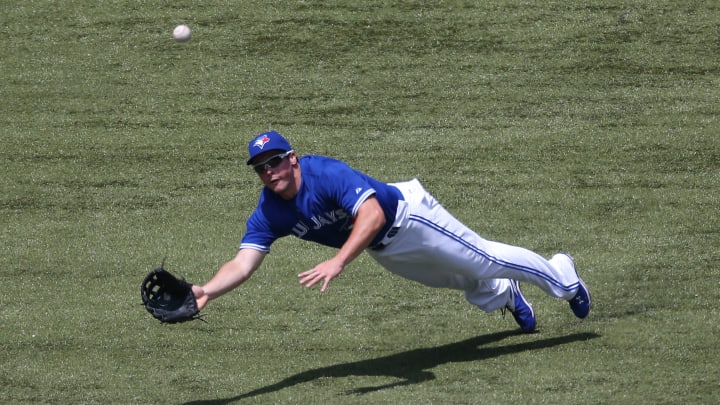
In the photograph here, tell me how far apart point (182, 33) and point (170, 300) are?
18.2ft

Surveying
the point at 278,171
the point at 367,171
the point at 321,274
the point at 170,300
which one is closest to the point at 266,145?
the point at 278,171

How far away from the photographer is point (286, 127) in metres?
9.61

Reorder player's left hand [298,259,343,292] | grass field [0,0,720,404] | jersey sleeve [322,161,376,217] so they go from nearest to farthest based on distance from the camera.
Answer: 1. player's left hand [298,259,343,292]
2. jersey sleeve [322,161,376,217]
3. grass field [0,0,720,404]

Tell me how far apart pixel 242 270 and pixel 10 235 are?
10.7 feet

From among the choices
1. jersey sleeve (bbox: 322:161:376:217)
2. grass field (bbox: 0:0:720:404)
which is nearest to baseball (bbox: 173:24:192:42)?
grass field (bbox: 0:0:720:404)

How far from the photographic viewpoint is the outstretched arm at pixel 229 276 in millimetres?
5727

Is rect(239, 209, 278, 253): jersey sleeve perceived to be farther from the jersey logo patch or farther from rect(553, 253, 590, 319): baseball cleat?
rect(553, 253, 590, 319): baseball cleat

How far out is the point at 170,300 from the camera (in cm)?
569

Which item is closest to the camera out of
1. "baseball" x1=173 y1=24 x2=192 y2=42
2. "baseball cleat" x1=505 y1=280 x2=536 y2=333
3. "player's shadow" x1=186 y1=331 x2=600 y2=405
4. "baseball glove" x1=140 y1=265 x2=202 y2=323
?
"baseball glove" x1=140 y1=265 x2=202 y2=323

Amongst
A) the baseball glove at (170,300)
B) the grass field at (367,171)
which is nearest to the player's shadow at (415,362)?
the grass field at (367,171)

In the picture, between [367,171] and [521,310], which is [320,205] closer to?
[521,310]

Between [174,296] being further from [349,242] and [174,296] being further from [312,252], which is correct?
[312,252]

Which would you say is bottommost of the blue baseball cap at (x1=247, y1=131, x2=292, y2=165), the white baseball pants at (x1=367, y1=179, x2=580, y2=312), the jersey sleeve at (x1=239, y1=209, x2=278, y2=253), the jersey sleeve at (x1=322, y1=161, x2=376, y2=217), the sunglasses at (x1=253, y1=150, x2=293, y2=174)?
the white baseball pants at (x1=367, y1=179, x2=580, y2=312)

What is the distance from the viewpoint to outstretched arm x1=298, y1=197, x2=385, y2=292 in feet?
17.2
